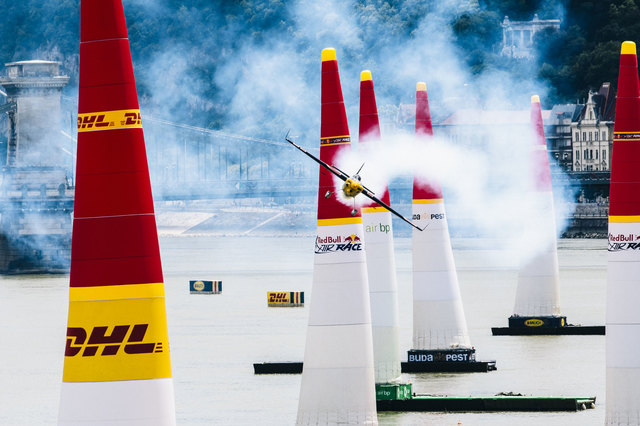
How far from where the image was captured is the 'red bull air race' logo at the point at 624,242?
15305 millimetres

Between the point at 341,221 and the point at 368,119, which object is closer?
the point at 341,221

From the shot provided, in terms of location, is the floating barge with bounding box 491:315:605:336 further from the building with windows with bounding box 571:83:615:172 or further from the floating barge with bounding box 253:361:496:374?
the building with windows with bounding box 571:83:615:172

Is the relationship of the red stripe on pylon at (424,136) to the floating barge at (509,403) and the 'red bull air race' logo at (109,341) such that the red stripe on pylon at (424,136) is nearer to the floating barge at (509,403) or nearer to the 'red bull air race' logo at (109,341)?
the floating barge at (509,403)

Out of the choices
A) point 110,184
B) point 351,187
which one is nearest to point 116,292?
point 110,184

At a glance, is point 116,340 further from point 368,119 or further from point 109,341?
point 368,119

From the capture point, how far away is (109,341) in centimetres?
876

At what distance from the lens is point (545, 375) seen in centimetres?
3594

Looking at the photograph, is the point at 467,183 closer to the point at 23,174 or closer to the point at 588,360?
the point at 23,174

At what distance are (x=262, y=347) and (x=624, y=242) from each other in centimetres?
3272

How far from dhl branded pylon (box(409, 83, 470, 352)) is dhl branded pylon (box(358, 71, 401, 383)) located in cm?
525

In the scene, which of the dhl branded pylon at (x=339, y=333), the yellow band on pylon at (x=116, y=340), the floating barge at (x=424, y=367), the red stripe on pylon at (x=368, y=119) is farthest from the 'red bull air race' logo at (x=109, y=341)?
the floating barge at (x=424, y=367)

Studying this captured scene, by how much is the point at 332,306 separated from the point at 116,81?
690cm

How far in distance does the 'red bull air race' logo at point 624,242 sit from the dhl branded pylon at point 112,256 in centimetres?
749

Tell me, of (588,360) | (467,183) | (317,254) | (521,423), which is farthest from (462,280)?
(317,254)
